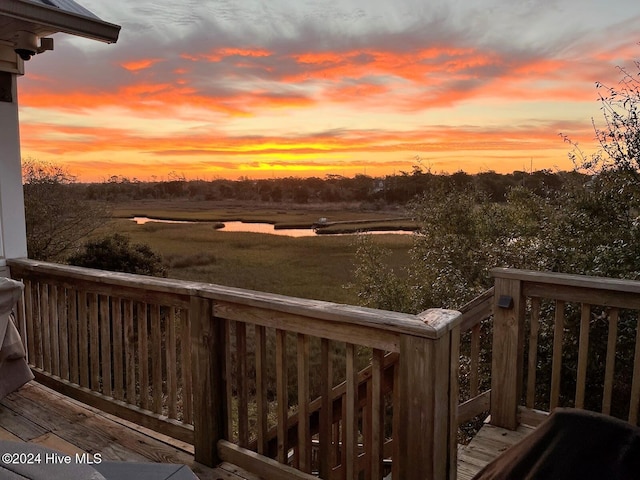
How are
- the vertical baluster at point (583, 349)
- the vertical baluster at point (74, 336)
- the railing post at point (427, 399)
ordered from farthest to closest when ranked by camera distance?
1. the vertical baluster at point (74, 336)
2. the vertical baluster at point (583, 349)
3. the railing post at point (427, 399)

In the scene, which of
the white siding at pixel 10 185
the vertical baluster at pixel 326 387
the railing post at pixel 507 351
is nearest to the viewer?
the vertical baluster at pixel 326 387

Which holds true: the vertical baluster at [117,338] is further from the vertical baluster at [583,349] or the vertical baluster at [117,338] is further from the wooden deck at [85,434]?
the vertical baluster at [583,349]

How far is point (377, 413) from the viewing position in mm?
1824

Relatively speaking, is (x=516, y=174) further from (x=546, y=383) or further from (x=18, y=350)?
(x=18, y=350)

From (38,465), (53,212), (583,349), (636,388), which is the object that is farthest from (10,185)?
(53,212)

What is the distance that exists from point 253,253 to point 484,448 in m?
10.4

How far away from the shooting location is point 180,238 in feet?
41.8

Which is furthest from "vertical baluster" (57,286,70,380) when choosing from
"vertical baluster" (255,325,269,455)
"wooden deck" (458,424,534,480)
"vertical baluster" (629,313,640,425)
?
"vertical baluster" (629,313,640,425)

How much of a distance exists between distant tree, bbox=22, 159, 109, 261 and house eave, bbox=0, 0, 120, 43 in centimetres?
855

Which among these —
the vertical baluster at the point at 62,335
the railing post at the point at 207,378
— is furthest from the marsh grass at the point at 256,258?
the railing post at the point at 207,378

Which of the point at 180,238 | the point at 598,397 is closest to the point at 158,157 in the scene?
the point at 180,238

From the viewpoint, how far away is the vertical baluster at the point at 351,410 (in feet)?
6.09

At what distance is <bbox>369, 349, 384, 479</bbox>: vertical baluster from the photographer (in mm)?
1799

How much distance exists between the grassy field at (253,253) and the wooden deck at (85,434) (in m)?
8.61
